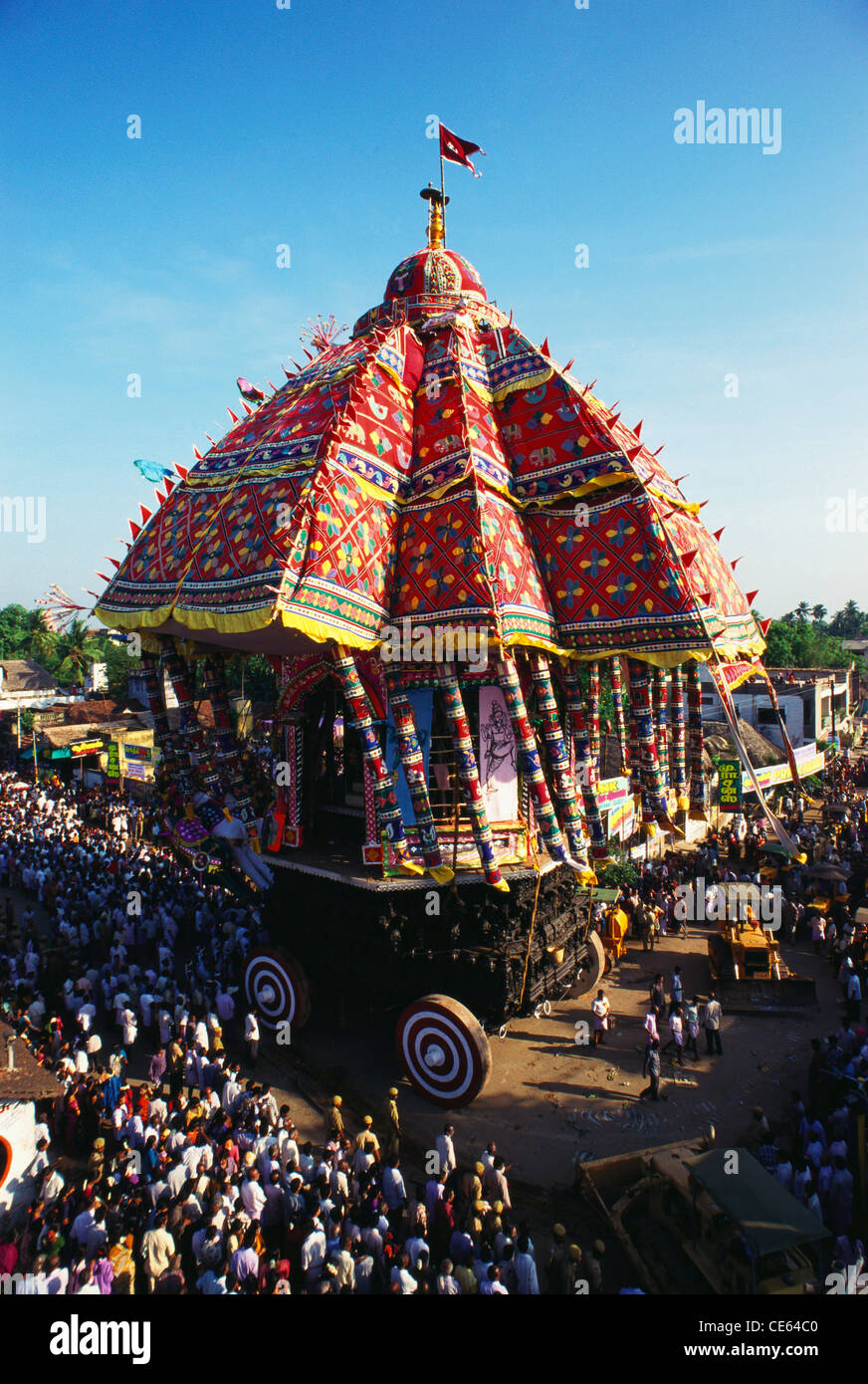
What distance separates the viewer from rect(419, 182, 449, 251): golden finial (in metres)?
17.4

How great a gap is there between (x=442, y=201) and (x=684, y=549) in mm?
10626

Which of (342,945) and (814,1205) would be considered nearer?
(814,1205)

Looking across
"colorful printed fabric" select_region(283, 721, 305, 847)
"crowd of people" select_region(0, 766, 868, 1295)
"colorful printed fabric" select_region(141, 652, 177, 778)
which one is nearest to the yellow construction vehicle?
"crowd of people" select_region(0, 766, 868, 1295)

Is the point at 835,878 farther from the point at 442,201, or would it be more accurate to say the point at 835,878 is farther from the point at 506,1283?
the point at 442,201

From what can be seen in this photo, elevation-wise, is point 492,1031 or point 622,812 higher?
point 622,812

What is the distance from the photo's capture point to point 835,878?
20547 millimetres

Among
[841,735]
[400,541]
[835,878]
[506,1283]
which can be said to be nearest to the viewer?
[506,1283]

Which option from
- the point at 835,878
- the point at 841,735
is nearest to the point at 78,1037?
the point at 835,878

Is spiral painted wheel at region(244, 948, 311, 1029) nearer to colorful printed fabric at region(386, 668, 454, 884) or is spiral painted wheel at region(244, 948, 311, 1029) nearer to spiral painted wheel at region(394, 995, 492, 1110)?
spiral painted wheel at region(394, 995, 492, 1110)

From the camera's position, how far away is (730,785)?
2119 centimetres

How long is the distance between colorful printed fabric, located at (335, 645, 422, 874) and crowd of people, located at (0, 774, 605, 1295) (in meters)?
3.94

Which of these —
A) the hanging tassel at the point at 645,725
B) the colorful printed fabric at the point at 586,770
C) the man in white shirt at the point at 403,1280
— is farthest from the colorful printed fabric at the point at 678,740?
the man in white shirt at the point at 403,1280

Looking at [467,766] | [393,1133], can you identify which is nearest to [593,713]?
[467,766]
